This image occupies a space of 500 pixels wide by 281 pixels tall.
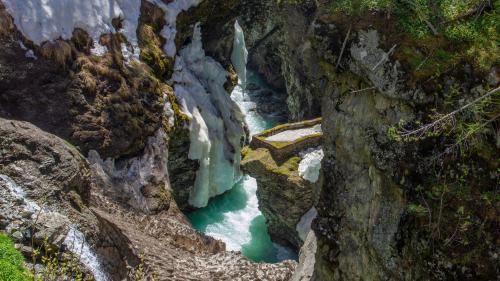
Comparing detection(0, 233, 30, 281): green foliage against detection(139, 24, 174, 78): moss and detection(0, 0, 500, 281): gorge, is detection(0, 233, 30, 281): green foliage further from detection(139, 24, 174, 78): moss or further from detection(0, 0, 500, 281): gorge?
detection(139, 24, 174, 78): moss

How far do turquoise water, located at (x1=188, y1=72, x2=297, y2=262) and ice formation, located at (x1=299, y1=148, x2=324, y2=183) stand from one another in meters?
3.58

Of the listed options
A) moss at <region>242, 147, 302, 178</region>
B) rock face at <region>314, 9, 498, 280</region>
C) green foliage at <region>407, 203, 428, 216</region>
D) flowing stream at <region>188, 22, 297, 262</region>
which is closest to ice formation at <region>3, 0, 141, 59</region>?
moss at <region>242, 147, 302, 178</region>

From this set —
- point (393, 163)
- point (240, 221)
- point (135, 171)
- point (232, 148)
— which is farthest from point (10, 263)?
point (232, 148)

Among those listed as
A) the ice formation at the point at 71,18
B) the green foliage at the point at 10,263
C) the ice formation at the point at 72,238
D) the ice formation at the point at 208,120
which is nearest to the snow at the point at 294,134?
the ice formation at the point at 208,120

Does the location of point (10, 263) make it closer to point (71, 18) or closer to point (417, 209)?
point (417, 209)

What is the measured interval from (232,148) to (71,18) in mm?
8565

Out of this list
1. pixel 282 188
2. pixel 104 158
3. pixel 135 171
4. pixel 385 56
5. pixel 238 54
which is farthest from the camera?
pixel 238 54

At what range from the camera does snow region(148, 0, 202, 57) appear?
1755 cm

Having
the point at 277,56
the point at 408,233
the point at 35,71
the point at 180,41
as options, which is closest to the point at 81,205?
the point at 35,71

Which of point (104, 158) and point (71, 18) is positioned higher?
point (71, 18)

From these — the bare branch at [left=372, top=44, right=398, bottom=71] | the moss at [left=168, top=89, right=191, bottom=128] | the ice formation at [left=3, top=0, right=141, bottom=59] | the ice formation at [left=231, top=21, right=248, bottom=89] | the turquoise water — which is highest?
the ice formation at [left=3, top=0, right=141, bottom=59]

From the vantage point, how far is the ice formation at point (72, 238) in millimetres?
9234

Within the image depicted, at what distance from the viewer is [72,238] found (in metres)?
9.55

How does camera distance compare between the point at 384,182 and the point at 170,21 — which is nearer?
the point at 384,182
